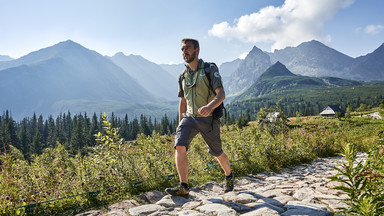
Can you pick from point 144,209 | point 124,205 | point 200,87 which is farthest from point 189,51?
point 124,205

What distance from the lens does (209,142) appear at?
4109 mm

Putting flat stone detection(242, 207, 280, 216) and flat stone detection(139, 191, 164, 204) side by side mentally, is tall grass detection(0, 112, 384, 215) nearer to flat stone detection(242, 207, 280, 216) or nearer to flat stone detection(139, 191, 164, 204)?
flat stone detection(139, 191, 164, 204)

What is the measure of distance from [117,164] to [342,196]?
4.18m

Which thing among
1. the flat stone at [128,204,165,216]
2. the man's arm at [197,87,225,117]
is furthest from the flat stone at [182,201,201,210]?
the man's arm at [197,87,225,117]

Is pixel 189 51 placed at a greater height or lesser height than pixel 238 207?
greater

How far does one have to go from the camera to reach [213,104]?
11.7 feet

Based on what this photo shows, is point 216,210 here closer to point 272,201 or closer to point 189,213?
point 189,213

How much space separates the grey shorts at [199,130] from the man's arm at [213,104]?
0.48 metres

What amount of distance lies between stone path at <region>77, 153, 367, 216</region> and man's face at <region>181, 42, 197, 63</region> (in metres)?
2.45

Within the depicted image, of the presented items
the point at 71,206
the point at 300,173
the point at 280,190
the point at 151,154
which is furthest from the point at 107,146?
the point at 300,173

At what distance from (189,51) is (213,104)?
1142 mm

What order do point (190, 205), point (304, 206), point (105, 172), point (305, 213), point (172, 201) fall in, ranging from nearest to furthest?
point (305, 213) → point (304, 206) → point (190, 205) → point (172, 201) → point (105, 172)

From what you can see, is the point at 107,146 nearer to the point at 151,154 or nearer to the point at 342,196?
the point at 151,154

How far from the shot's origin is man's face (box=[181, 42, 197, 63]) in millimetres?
4062
